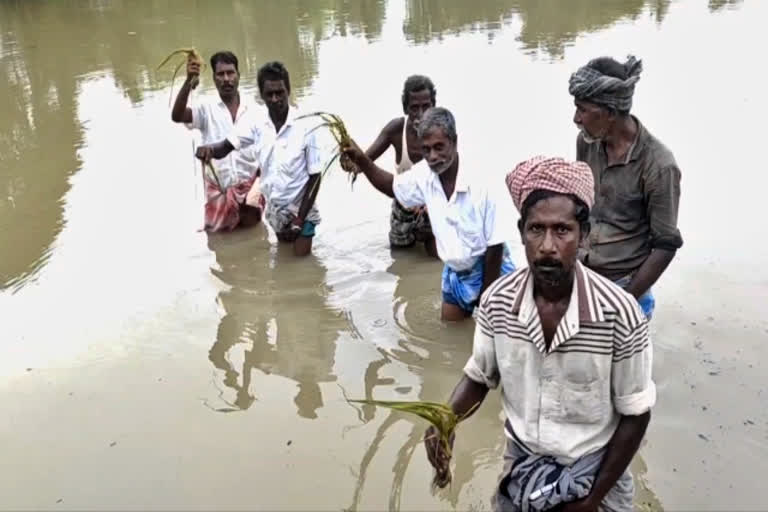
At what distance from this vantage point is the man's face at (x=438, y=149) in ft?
11.5

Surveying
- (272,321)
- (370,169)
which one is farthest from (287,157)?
→ (370,169)

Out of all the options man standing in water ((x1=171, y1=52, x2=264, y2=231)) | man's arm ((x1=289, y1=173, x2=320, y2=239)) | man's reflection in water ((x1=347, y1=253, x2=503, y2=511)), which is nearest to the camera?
man's reflection in water ((x1=347, y1=253, x2=503, y2=511))

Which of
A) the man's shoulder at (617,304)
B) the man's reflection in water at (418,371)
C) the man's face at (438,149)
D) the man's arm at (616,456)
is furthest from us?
the man's face at (438,149)

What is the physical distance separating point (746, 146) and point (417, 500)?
5573mm

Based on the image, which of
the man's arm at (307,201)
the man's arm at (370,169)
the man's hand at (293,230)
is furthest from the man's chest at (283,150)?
the man's arm at (370,169)

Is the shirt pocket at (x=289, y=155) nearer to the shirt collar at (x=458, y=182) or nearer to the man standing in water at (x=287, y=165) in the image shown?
the man standing in water at (x=287, y=165)

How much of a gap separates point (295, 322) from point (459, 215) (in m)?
1.36

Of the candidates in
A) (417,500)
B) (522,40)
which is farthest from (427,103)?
(522,40)

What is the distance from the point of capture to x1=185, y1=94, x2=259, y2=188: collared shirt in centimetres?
564

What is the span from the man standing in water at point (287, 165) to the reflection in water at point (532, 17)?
7462mm

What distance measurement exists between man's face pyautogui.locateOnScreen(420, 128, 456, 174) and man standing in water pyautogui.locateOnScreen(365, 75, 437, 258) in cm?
110

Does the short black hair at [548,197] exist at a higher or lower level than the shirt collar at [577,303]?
higher

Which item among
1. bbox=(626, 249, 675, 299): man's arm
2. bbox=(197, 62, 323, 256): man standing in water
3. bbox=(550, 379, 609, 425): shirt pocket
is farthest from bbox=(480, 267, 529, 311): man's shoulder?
bbox=(197, 62, 323, 256): man standing in water

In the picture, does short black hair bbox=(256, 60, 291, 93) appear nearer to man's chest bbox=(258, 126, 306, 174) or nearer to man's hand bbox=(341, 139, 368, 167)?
man's chest bbox=(258, 126, 306, 174)
